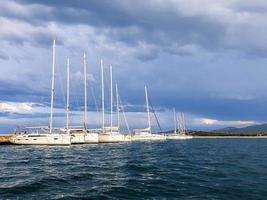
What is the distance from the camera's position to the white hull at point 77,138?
11462 cm

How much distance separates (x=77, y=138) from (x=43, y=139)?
14.0 metres

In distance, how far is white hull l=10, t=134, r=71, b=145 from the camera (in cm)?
10344

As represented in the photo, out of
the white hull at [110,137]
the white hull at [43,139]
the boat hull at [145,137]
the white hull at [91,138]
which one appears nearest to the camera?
the white hull at [43,139]

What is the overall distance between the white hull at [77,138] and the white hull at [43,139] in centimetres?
814

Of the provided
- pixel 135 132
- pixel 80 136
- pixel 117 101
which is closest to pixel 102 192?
pixel 80 136

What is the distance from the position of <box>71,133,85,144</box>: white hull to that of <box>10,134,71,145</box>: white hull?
8140 millimetres

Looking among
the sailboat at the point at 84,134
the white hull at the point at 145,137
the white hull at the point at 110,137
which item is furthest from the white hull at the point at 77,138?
the white hull at the point at 145,137

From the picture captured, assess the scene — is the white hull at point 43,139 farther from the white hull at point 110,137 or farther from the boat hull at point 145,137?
the boat hull at point 145,137

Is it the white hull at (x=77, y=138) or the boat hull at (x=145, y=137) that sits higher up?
the boat hull at (x=145, y=137)

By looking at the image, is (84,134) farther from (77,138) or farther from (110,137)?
(110,137)

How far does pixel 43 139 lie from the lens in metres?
103

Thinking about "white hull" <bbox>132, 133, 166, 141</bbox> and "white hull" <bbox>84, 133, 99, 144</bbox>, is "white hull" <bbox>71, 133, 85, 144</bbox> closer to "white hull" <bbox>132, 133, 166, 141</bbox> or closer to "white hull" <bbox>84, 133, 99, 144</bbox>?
"white hull" <bbox>84, 133, 99, 144</bbox>

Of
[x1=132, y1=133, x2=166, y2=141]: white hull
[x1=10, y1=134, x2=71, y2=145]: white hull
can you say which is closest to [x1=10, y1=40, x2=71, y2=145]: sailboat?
[x1=10, y1=134, x2=71, y2=145]: white hull

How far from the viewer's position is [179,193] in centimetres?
2681
